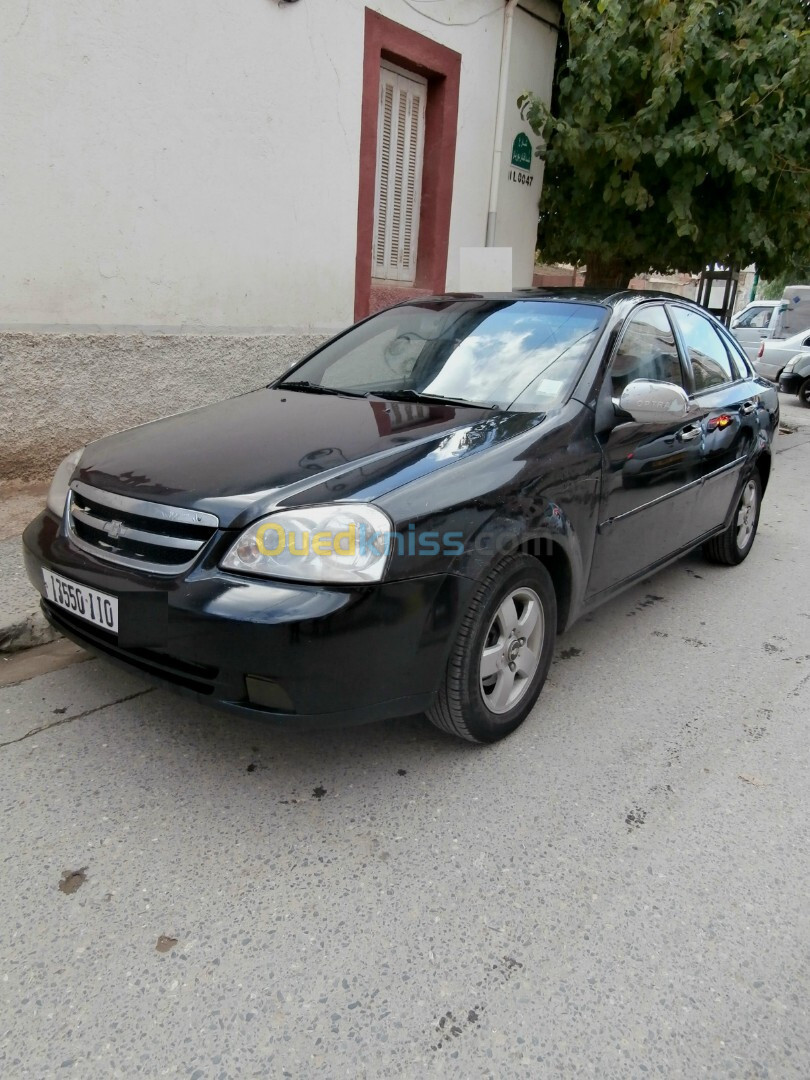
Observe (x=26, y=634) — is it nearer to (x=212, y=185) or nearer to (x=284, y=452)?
(x=284, y=452)

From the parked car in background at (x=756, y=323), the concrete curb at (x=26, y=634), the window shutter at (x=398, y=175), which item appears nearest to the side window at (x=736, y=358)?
the concrete curb at (x=26, y=634)

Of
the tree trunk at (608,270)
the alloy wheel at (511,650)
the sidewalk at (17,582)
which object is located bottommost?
the sidewalk at (17,582)

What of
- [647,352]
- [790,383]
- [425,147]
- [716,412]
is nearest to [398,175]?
[425,147]

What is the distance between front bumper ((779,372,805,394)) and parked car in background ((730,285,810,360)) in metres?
0.85

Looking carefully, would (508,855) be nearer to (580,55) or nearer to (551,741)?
(551,741)

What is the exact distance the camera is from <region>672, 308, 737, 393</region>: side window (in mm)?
4012

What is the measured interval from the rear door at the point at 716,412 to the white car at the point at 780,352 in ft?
38.1

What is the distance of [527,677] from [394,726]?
1.70 ft

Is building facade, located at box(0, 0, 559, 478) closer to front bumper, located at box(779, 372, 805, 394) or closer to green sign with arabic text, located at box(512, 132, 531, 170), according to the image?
green sign with arabic text, located at box(512, 132, 531, 170)

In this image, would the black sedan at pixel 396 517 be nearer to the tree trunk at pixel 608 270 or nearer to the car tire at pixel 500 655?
the car tire at pixel 500 655

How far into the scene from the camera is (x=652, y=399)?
298cm

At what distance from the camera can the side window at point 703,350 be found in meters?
4.01

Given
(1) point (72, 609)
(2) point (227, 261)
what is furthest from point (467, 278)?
(1) point (72, 609)

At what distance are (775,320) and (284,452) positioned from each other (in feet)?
54.6
